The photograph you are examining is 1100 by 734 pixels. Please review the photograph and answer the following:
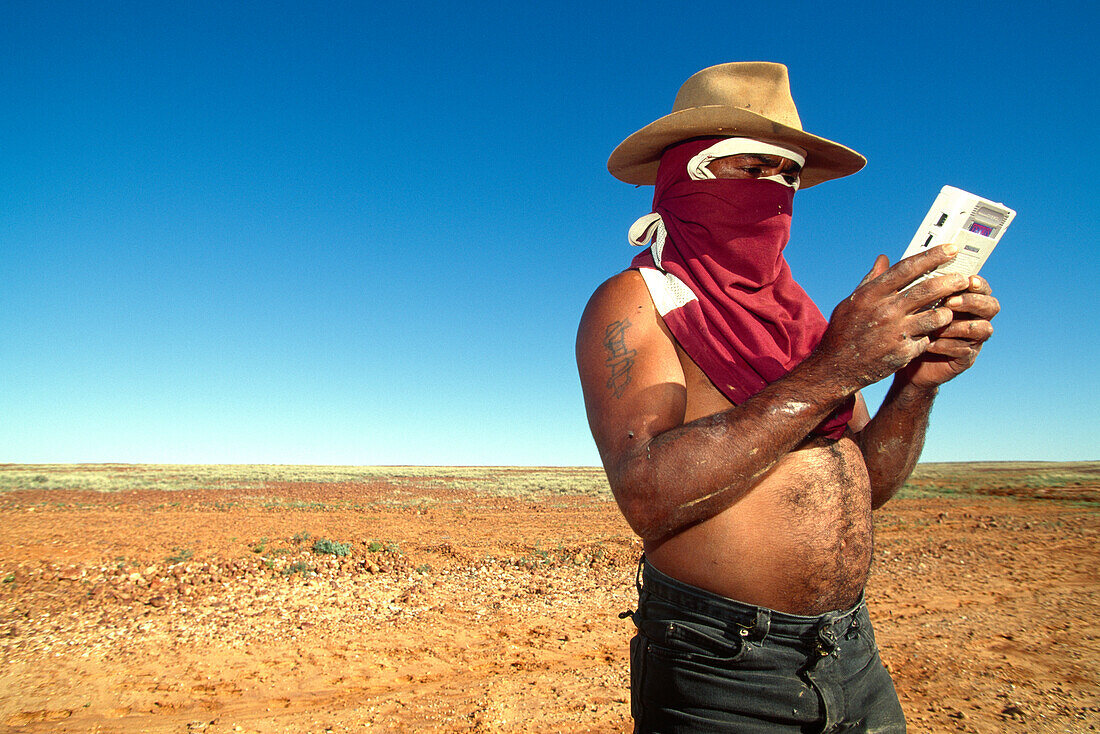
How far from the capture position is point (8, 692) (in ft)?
16.7

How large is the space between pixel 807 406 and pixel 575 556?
29.9 ft

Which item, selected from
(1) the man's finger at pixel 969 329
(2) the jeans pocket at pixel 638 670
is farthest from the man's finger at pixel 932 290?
(2) the jeans pocket at pixel 638 670

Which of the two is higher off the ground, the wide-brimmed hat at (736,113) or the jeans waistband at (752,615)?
the wide-brimmed hat at (736,113)

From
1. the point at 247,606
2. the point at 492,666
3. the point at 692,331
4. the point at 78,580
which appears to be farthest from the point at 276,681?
the point at 692,331

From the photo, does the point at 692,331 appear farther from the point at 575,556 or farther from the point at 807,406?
the point at 575,556

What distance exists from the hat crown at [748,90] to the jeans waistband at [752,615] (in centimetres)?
145

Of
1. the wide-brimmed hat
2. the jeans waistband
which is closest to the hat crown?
the wide-brimmed hat

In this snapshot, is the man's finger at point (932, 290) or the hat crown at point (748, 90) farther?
the hat crown at point (748, 90)

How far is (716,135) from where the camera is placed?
2105 millimetres

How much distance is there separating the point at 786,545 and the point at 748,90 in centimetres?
143

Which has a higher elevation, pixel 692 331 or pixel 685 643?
pixel 692 331

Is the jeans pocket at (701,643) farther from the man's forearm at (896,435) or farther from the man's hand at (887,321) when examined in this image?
the man's forearm at (896,435)

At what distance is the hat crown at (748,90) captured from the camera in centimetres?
210

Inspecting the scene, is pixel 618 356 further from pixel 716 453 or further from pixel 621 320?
pixel 716 453
